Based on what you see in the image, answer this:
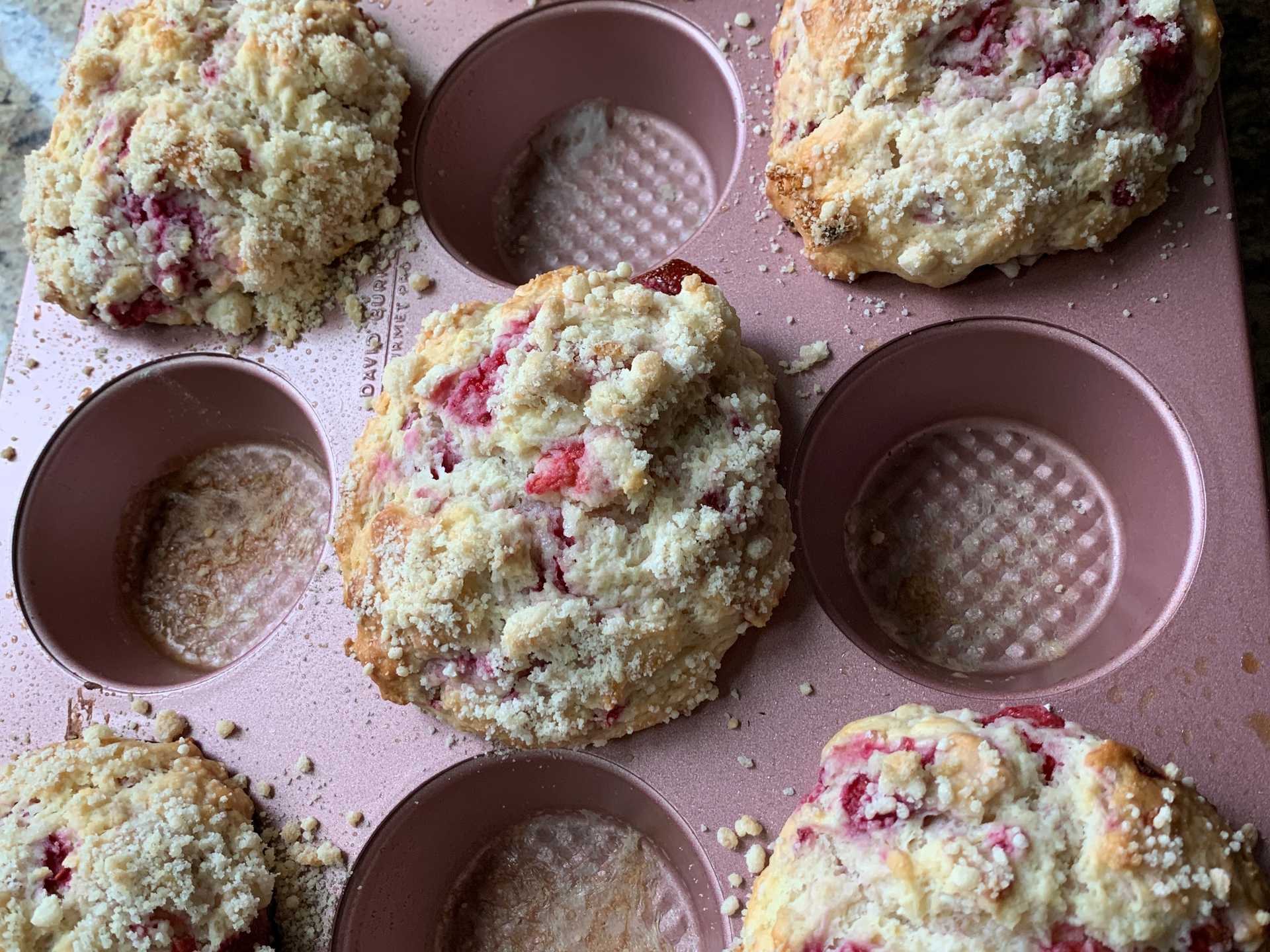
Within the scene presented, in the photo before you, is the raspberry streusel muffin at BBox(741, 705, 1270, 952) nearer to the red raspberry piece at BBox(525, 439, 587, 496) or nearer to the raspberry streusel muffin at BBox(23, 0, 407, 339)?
the red raspberry piece at BBox(525, 439, 587, 496)

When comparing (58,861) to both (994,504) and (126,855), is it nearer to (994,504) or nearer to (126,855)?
(126,855)

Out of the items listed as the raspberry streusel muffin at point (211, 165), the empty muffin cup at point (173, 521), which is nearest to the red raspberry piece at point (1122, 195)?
the raspberry streusel muffin at point (211, 165)

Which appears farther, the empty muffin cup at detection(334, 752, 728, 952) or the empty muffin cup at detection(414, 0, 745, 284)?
the empty muffin cup at detection(414, 0, 745, 284)

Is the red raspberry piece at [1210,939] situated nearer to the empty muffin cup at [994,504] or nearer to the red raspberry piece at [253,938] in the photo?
the empty muffin cup at [994,504]

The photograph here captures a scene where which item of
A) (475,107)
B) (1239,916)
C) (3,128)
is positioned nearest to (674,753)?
(1239,916)

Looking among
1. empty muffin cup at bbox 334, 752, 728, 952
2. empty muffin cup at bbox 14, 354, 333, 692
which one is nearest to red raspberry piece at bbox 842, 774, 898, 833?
empty muffin cup at bbox 334, 752, 728, 952

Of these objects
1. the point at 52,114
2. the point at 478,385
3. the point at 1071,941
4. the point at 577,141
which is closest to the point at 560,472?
the point at 478,385
